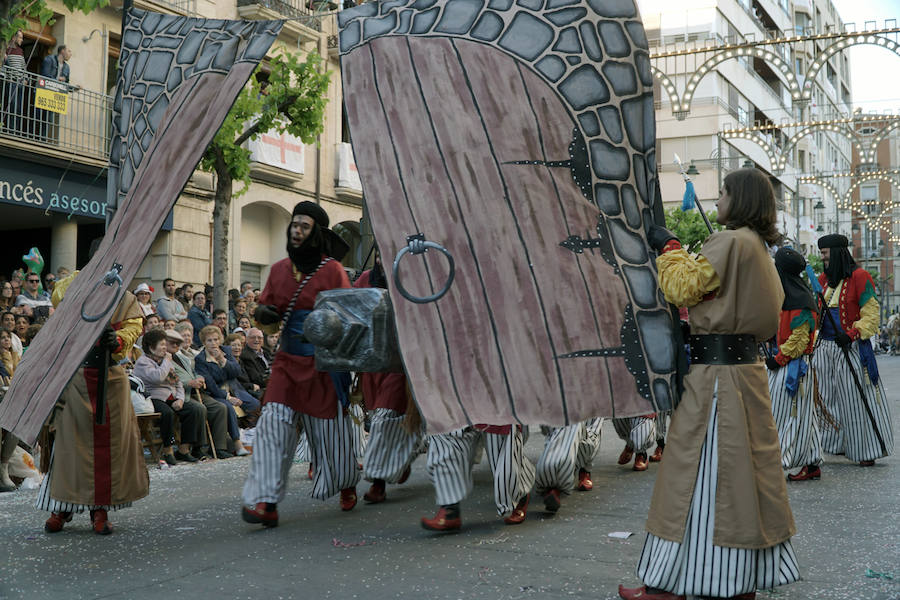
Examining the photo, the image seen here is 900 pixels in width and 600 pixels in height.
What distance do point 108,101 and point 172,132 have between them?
12.9 m

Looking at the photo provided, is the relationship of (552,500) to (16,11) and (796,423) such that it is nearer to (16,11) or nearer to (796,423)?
(796,423)

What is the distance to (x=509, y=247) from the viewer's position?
3988mm

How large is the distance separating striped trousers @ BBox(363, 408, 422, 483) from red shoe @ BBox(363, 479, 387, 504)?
0.08 meters

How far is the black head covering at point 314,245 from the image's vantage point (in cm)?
579

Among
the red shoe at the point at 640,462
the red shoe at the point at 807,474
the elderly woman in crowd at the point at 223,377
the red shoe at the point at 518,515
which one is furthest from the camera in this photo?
the elderly woman in crowd at the point at 223,377

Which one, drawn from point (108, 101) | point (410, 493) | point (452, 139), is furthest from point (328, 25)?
point (452, 139)

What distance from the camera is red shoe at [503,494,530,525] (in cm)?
557

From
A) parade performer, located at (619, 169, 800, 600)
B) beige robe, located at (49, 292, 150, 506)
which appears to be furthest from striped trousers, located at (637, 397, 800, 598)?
beige robe, located at (49, 292, 150, 506)

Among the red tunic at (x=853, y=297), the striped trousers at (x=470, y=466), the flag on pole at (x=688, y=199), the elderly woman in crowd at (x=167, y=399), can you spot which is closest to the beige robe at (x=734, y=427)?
the flag on pole at (x=688, y=199)

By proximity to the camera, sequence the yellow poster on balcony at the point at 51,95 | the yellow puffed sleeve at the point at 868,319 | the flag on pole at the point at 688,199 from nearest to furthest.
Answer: the flag on pole at the point at 688,199 < the yellow puffed sleeve at the point at 868,319 < the yellow poster on balcony at the point at 51,95

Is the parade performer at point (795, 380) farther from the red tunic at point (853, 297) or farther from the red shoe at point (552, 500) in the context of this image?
the red shoe at point (552, 500)

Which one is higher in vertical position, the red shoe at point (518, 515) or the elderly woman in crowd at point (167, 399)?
the elderly woman in crowd at point (167, 399)

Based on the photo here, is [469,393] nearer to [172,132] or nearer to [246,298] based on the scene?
[172,132]

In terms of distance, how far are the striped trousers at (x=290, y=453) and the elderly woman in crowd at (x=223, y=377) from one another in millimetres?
3799
